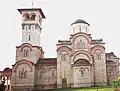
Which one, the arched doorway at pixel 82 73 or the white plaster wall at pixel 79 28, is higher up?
the white plaster wall at pixel 79 28

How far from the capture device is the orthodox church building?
40.0 m

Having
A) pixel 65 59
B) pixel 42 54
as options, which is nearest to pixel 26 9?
pixel 42 54

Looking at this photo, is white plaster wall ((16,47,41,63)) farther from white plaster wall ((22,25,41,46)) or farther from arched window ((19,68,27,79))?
arched window ((19,68,27,79))

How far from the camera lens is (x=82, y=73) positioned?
128 feet

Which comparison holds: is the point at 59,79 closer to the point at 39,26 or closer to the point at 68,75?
the point at 68,75

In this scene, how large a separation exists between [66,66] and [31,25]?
9.62 metres

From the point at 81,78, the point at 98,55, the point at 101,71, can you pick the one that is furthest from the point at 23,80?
the point at 98,55

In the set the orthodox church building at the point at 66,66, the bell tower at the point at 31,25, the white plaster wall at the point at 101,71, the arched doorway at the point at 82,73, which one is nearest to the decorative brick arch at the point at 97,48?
the orthodox church building at the point at 66,66

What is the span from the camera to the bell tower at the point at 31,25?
144 ft

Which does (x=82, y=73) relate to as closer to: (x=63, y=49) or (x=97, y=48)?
(x=97, y=48)

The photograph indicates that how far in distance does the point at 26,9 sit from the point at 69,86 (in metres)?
15.6

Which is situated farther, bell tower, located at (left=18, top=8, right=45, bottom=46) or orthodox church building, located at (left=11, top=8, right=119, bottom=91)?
bell tower, located at (left=18, top=8, right=45, bottom=46)

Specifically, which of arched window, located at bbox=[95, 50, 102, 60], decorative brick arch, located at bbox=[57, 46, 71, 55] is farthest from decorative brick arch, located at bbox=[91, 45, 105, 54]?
decorative brick arch, located at bbox=[57, 46, 71, 55]

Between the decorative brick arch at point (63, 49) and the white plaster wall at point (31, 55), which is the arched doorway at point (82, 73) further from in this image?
the white plaster wall at point (31, 55)
